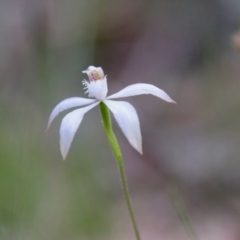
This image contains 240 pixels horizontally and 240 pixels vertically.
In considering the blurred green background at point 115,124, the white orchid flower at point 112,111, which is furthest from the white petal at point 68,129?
the blurred green background at point 115,124

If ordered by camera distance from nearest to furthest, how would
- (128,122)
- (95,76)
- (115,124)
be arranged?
(128,122) → (95,76) → (115,124)

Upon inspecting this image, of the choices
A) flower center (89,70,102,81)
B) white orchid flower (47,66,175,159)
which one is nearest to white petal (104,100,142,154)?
white orchid flower (47,66,175,159)

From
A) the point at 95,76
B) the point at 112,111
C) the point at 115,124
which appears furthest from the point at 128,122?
→ the point at 115,124

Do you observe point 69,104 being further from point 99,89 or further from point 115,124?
point 115,124

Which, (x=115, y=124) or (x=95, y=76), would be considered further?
(x=115, y=124)

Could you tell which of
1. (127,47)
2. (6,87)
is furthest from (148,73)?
(6,87)

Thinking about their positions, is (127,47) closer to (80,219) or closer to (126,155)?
(126,155)

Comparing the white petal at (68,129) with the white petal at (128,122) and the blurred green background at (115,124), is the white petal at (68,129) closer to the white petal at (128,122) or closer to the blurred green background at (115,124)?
the white petal at (128,122)
